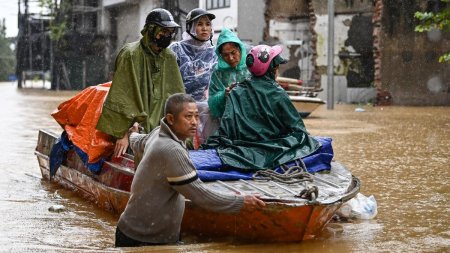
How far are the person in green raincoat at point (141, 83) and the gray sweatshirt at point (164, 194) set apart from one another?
1634 millimetres

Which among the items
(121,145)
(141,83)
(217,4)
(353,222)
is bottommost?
(353,222)

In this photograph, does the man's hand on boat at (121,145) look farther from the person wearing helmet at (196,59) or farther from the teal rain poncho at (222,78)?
the person wearing helmet at (196,59)

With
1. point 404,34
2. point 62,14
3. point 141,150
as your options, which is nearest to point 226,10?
point 404,34

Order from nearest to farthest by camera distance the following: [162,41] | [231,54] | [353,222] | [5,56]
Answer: [353,222], [162,41], [231,54], [5,56]

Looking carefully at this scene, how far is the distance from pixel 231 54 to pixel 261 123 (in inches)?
30.9

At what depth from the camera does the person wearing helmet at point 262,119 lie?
668cm

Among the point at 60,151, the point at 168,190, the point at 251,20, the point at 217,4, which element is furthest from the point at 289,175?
the point at 217,4

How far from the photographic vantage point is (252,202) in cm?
512

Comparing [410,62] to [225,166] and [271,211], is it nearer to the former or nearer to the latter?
[225,166]

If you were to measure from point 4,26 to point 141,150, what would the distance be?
78.2 meters

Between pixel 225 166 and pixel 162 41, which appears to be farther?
pixel 162 41

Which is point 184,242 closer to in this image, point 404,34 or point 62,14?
point 404,34

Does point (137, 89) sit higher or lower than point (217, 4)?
lower

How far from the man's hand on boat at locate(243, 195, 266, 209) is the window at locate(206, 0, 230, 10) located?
2851cm
